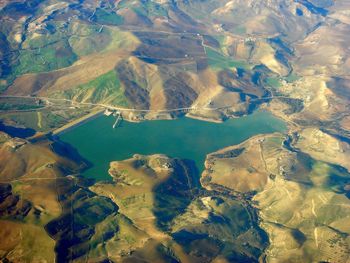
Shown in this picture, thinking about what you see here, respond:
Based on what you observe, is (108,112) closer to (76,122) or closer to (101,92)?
(76,122)

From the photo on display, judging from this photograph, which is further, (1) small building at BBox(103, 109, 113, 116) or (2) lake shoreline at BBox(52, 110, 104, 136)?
(1) small building at BBox(103, 109, 113, 116)

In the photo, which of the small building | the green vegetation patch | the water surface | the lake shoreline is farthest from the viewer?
the green vegetation patch

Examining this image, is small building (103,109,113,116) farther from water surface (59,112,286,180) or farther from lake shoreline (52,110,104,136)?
water surface (59,112,286,180)

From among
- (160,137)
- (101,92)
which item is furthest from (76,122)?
(160,137)

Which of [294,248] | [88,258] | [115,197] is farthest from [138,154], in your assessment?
[294,248]

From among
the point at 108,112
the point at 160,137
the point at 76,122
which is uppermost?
the point at 76,122

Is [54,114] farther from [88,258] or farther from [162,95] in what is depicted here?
[88,258]

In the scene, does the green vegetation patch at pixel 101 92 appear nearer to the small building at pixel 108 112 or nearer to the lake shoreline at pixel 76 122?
the small building at pixel 108 112

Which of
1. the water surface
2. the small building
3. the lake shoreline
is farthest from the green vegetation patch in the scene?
the water surface
